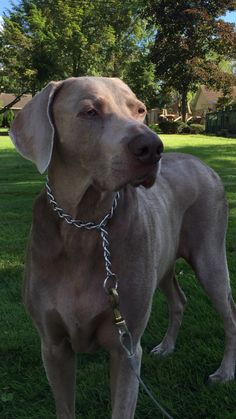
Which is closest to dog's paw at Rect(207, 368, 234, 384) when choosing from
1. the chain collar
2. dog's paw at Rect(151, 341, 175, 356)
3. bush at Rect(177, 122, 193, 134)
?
dog's paw at Rect(151, 341, 175, 356)

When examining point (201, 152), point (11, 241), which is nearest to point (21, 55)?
point (201, 152)

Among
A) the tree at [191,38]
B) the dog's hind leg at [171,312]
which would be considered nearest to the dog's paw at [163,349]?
the dog's hind leg at [171,312]

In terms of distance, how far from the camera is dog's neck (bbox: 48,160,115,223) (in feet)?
7.73

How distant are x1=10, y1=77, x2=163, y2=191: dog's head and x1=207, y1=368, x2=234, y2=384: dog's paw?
1.69 metres

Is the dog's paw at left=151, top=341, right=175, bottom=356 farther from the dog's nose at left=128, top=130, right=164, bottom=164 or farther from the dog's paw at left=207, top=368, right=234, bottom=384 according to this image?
the dog's nose at left=128, top=130, right=164, bottom=164

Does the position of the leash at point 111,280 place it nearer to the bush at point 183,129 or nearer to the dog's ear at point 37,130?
the dog's ear at point 37,130

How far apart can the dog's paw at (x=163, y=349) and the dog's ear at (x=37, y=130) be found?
1.91m

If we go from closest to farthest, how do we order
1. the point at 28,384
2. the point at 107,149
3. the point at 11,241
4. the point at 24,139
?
the point at 107,149 → the point at 24,139 → the point at 28,384 → the point at 11,241

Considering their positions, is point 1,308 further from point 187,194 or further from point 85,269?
point 85,269

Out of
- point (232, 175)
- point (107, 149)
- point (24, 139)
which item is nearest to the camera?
point (107, 149)

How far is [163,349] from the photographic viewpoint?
370 centimetres

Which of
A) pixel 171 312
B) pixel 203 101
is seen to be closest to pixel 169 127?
pixel 171 312

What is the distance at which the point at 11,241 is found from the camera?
20.0 ft

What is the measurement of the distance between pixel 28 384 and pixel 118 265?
135cm
